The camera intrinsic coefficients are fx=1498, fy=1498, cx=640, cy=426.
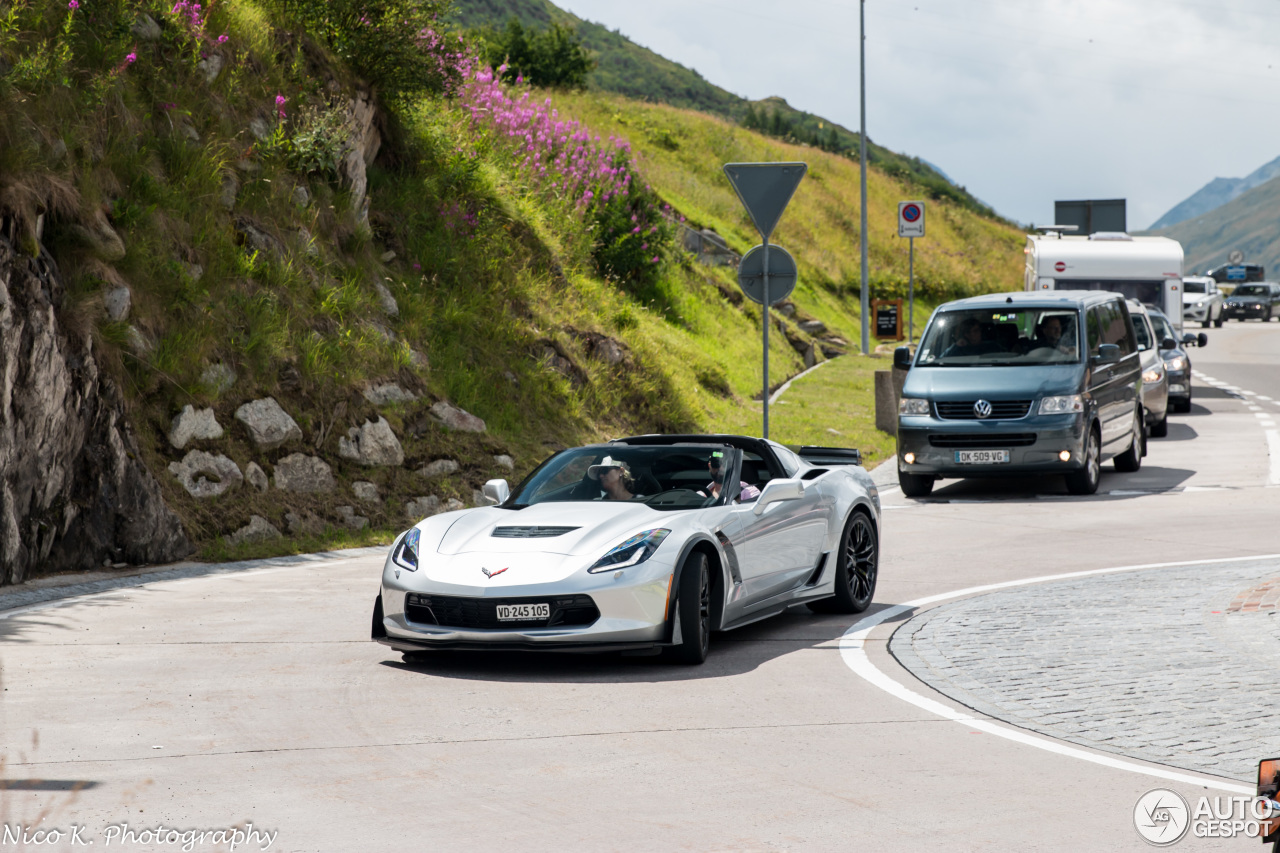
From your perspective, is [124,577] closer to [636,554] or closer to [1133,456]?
[636,554]

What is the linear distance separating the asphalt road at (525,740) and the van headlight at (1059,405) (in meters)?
5.58

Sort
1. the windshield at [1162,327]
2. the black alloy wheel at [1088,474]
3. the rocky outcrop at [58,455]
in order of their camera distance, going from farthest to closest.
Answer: the windshield at [1162,327]
the black alloy wheel at [1088,474]
the rocky outcrop at [58,455]

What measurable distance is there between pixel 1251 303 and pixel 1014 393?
6112 centimetres

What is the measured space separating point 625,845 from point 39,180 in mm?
9976

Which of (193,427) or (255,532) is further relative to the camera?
(193,427)

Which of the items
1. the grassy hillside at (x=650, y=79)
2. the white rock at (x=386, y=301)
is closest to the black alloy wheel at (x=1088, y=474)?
the white rock at (x=386, y=301)

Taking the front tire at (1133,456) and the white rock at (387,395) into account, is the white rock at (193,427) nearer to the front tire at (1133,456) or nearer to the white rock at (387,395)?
the white rock at (387,395)

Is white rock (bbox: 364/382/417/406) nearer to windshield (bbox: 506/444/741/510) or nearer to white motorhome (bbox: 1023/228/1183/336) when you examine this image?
windshield (bbox: 506/444/741/510)

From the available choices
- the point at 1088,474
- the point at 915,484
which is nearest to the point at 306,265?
the point at 915,484

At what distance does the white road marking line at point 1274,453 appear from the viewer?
707 inches

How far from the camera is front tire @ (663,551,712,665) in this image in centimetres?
809

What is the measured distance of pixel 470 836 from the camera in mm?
5051

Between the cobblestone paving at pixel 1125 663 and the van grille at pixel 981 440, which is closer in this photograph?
the cobblestone paving at pixel 1125 663

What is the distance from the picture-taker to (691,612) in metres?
8.09
